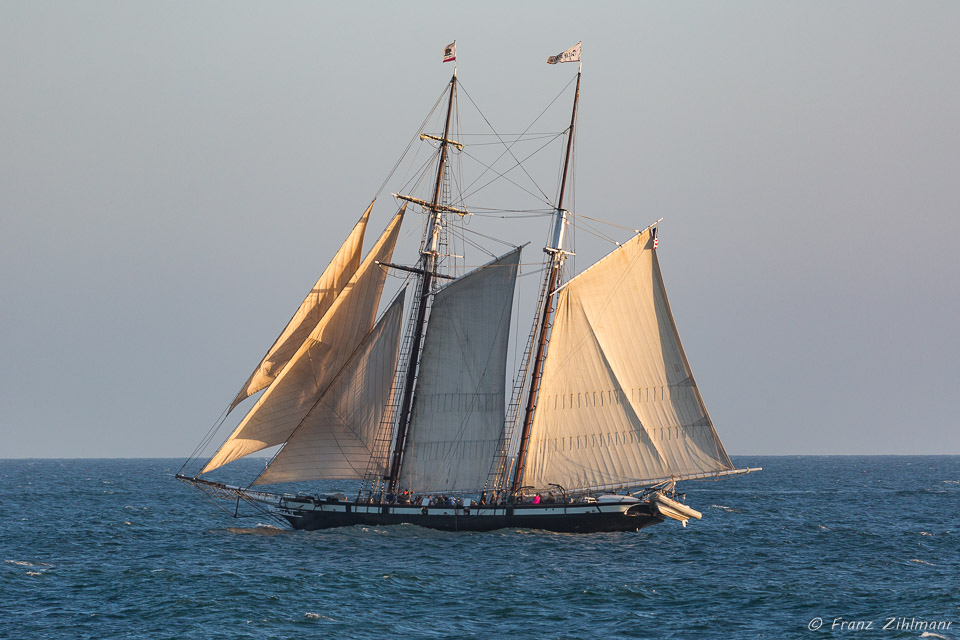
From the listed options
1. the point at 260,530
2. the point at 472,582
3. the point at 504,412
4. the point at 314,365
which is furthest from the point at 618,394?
the point at 260,530

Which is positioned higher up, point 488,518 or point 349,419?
point 349,419

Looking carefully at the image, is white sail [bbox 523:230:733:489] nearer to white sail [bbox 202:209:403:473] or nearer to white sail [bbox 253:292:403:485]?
white sail [bbox 253:292:403:485]

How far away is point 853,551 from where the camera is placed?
54.6m

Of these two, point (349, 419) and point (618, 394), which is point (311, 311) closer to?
point (349, 419)

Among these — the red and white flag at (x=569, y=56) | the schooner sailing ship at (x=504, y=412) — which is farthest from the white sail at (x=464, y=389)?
the red and white flag at (x=569, y=56)

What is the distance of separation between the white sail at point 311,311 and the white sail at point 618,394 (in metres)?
11.3

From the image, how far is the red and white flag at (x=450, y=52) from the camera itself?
5912 centimetres

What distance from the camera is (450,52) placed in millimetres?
59250

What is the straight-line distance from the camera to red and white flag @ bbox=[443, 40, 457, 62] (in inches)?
2328

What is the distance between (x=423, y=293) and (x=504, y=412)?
8.08m

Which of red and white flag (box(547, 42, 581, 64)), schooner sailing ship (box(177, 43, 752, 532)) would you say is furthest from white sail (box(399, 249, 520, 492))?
red and white flag (box(547, 42, 581, 64))

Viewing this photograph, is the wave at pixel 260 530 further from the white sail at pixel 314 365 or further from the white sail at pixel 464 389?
the white sail at pixel 464 389

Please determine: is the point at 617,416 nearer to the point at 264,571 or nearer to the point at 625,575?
the point at 625,575

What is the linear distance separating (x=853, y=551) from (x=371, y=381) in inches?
1054
